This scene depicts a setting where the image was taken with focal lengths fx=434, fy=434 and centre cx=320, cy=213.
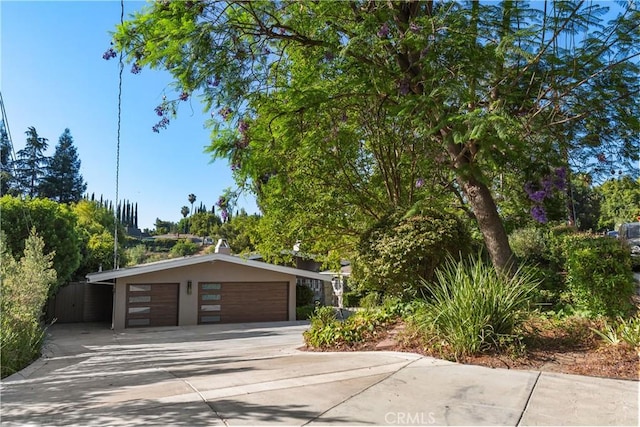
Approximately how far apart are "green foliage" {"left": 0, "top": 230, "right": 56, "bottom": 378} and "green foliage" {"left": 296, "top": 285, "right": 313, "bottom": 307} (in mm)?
14808

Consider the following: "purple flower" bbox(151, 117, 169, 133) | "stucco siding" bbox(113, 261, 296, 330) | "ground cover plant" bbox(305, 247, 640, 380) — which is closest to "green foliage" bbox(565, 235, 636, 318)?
"ground cover plant" bbox(305, 247, 640, 380)

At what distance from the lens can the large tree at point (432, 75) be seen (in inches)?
262

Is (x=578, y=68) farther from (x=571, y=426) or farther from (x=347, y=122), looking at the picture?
(x=571, y=426)

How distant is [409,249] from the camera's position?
7.97m

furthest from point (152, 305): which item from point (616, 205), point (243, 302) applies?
point (616, 205)

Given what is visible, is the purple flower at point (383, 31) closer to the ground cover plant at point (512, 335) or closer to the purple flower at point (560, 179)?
the purple flower at point (560, 179)

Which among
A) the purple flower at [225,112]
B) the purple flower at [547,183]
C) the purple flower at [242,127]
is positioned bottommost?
the purple flower at [547,183]

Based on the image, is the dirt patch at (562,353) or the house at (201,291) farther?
the house at (201,291)

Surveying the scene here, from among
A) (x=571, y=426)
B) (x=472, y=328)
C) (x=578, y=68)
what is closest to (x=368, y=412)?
(x=571, y=426)

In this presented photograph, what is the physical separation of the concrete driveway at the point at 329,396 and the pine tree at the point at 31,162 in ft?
196

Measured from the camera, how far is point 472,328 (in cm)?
557

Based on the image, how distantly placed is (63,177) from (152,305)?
4833 centimetres

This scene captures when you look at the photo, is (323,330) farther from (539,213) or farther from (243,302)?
(243,302)

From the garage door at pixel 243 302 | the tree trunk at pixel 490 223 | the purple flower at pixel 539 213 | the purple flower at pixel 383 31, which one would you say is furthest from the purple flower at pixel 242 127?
the garage door at pixel 243 302
